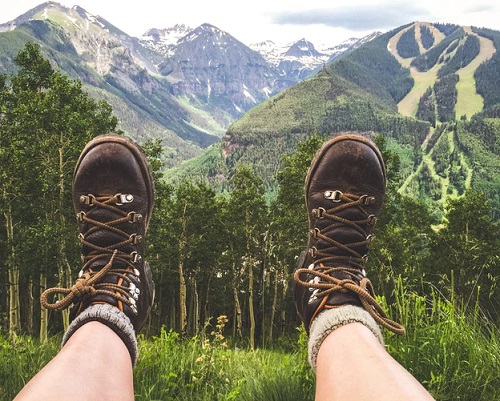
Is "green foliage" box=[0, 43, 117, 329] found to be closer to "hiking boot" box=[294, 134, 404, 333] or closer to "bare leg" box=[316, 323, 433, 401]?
"hiking boot" box=[294, 134, 404, 333]

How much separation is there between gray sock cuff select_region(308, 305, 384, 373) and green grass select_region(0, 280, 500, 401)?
0.86 ft

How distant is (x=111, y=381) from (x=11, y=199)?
51.6 feet

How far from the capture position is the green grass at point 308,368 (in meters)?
1.92

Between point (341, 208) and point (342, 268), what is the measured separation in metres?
0.66

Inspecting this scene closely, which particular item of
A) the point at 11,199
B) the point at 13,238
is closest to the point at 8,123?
the point at 11,199

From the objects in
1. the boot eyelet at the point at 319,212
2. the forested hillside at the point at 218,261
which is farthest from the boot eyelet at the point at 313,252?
Result: the forested hillside at the point at 218,261


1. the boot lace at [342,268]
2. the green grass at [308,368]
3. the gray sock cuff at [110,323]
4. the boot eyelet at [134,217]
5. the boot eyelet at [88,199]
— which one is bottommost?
the green grass at [308,368]

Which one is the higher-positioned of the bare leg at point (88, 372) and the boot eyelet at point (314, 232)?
the boot eyelet at point (314, 232)

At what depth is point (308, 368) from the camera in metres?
2.29

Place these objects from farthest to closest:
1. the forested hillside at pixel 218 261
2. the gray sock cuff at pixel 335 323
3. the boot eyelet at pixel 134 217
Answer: the boot eyelet at pixel 134 217, the forested hillside at pixel 218 261, the gray sock cuff at pixel 335 323

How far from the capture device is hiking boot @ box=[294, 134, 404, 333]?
9.22 ft

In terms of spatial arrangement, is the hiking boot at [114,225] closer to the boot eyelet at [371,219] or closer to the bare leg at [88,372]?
the bare leg at [88,372]

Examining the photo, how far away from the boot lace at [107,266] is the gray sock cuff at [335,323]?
1070 mm

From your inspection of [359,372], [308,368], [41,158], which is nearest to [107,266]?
[308,368]
